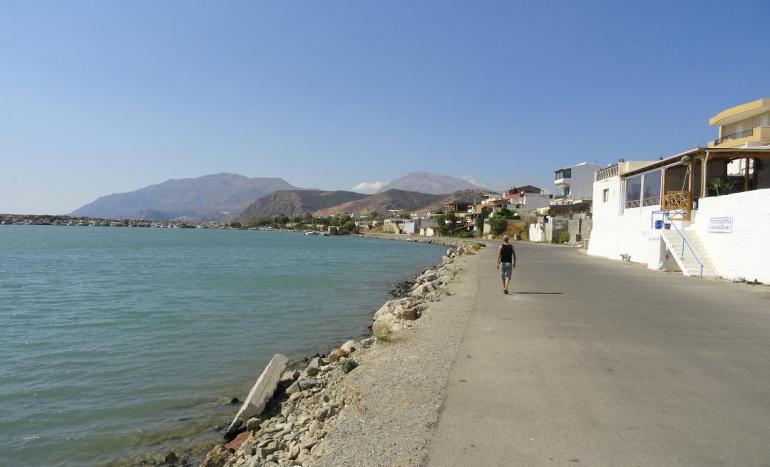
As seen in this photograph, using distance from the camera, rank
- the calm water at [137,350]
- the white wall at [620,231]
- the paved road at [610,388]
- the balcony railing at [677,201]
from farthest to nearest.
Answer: the white wall at [620,231], the balcony railing at [677,201], the calm water at [137,350], the paved road at [610,388]

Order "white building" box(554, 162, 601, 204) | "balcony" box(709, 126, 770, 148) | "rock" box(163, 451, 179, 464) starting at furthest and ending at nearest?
"white building" box(554, 162, 601, 204), "balcony" box(709, 126, 770, 148), "rock" box(163, 451, 179, 464)

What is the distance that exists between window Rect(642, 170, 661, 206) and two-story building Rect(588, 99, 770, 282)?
0.16ft

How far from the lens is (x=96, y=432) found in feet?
26.9

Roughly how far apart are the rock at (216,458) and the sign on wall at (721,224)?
1792 centimetres

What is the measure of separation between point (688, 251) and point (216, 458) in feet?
63.5

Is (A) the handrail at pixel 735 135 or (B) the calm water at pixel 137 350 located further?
(A) the handrail at pixel 735 135

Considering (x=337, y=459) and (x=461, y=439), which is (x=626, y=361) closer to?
(x=461, y=439)

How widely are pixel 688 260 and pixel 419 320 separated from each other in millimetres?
13737

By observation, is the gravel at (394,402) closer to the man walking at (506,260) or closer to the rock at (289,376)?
the rock at (289,376)

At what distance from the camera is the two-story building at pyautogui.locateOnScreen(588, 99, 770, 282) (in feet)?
55.8

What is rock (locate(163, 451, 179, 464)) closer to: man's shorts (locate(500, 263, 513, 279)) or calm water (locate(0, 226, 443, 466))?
calm water (locate(0, 226, 443, 466))

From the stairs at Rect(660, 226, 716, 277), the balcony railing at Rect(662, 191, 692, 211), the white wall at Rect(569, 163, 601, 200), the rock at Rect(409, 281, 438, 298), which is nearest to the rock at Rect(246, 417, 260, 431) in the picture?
the rock at Rect(409, 281, 438, 298)

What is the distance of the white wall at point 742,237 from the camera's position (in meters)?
16.2

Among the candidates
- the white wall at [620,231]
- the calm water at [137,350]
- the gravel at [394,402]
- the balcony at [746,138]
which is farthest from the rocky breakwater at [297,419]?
the balcony at [746,138]
